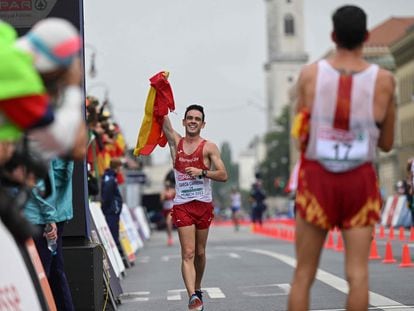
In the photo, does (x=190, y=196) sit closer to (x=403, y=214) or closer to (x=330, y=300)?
(x=330, y=300)

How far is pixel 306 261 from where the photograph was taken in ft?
23.2

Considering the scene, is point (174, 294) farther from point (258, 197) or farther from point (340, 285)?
point (258, 197)

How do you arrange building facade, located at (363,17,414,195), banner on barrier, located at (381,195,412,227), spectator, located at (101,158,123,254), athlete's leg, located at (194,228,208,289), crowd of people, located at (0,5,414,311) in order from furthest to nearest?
building facade, located at (363,17,414,195)
banner on barrier, located at (381,195,412,227)
spectator, located at (101,158,123,254)
athlete's leg, located at (194,228,208,289)
crowd of people, located at (0,5,414,311)

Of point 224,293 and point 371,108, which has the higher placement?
point 371,108

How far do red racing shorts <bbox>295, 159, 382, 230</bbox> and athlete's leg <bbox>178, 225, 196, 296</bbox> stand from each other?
4.73 m

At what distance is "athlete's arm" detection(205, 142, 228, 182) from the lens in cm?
1197

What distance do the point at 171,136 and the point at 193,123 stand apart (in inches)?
11.1

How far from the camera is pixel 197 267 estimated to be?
12.1m

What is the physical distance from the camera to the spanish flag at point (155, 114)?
12.3m

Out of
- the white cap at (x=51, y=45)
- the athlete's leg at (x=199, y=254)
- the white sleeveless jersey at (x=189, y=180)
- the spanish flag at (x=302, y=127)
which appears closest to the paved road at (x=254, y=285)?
the athlete's leg at (x=199, y=254)

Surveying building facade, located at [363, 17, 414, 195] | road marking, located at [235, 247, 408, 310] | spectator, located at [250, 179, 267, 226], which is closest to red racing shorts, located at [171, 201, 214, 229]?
road marking, located at [235, 247, 408, 310]

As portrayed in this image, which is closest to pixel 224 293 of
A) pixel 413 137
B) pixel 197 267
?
pixel 197 267

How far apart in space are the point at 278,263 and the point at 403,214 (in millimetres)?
23013

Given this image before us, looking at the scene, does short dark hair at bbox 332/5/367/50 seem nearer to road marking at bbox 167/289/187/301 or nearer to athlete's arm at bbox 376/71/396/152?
athlete's arm at bbox 376/71/396/152
